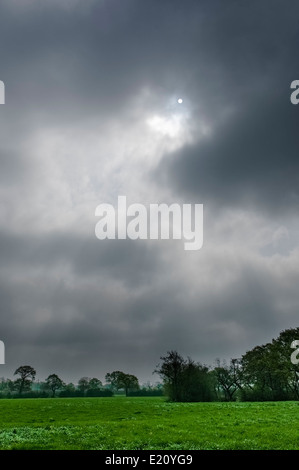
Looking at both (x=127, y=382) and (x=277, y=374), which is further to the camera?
(x=127, y=382)

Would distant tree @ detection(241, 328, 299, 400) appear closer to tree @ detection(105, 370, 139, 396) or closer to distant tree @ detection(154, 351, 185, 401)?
distant tree @ detection(154, 351, 185, 401)

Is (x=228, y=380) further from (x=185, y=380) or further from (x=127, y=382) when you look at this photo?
(x=127, y=382)

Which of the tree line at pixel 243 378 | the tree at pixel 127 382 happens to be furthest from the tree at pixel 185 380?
the tree at pixel 127 382

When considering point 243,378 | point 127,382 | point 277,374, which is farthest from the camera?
point 127,382

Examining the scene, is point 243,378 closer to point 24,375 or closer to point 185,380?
point 185,380

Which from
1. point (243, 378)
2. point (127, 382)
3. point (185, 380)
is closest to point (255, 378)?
point (243, 378)

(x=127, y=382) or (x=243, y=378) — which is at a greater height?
(x=243, y=378)

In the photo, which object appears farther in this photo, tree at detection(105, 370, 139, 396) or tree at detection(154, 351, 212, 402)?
tree at detection(105, 370, 139, 396)

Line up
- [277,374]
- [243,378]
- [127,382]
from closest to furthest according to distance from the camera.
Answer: [277,374] < [243,378] < [127,382]

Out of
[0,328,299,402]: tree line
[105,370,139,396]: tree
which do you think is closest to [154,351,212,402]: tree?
[0,328,299,402]: tree line
